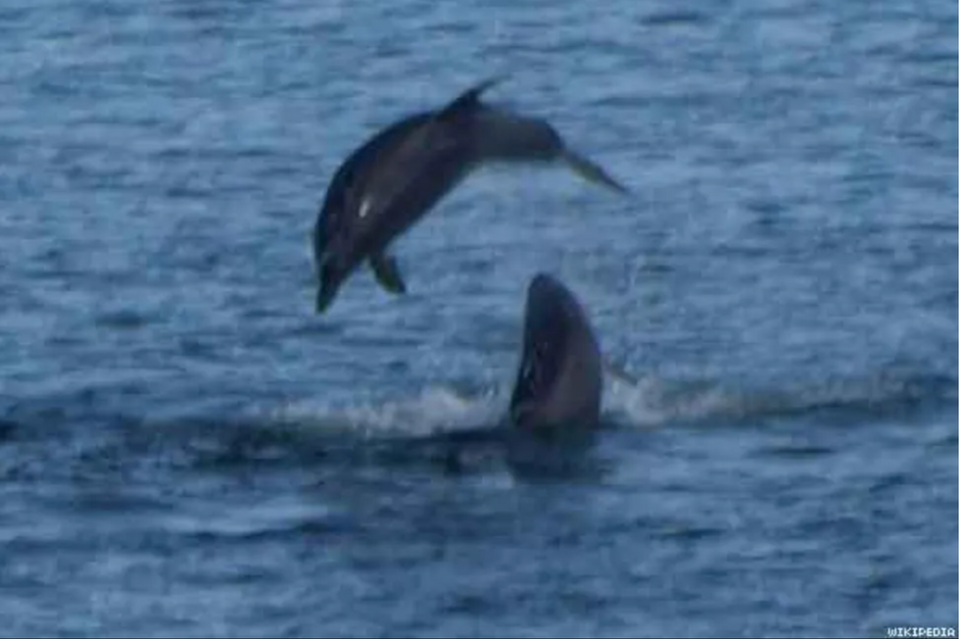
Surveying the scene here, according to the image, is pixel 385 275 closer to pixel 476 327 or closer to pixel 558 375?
pixel 558 375

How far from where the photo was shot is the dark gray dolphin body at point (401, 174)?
59.1ft

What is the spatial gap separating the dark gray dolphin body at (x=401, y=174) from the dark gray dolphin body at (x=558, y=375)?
536mm

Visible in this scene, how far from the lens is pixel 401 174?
718 inches

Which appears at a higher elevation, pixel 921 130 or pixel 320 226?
pixel 320 226

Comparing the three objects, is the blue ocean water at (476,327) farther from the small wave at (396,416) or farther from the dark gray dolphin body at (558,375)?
the dark gray dolphin body at (558,375)

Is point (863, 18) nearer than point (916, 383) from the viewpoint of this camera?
No

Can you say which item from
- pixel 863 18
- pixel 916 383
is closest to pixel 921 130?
pixel 863 18

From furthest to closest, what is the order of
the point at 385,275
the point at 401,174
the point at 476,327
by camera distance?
1. the point at 476,327
2. the point at 385,275
3. the point at 401,174

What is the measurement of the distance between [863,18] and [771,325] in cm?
792

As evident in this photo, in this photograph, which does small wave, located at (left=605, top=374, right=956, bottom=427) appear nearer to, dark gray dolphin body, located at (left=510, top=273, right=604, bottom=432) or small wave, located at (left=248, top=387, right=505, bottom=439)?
dark gray dolphin body, located at (left=510, top=273, right=604, bottom=432)

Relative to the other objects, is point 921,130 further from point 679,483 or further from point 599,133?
point 679,483

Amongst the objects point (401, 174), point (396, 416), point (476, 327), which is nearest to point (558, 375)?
point (396, 416)

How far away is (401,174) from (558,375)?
94cm

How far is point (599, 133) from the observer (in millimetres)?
24219
